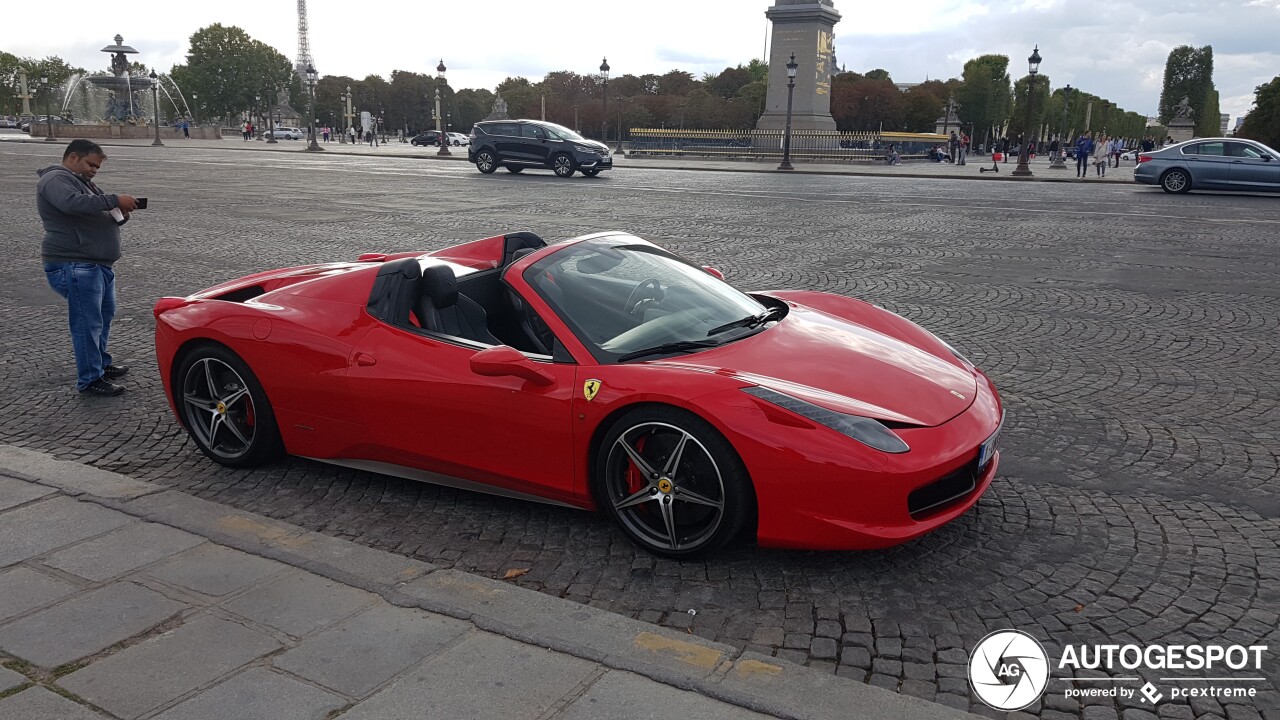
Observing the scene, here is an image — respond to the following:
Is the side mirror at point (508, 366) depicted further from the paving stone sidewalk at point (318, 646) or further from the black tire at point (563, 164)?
the black tire at point (563, 164)

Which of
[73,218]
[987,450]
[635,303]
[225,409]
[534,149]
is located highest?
[534,149]

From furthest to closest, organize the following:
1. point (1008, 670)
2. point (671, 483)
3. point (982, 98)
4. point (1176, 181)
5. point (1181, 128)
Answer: point (982, 98) < point (1181, 128) < point (1176, 181) < point (671, 483) < point (1008, 670)

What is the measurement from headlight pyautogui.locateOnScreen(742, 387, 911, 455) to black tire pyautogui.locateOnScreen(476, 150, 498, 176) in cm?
2800

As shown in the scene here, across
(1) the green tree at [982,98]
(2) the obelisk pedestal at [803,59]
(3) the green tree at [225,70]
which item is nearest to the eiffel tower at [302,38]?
(3) the green tree at [225,70]

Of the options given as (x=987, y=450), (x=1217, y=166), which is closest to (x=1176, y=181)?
(x=1217, y=166)

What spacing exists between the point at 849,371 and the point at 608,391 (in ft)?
3.35

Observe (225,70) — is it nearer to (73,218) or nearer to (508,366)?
(73,218)

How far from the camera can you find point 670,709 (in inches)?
106

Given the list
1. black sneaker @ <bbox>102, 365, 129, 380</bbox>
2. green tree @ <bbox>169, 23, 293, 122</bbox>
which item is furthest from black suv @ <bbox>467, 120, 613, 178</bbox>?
green tree @ <bbox>169, 23, 293, 122</bbox>

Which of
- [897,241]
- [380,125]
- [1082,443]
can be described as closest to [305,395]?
[1082,443]

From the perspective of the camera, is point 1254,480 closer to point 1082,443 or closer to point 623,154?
point 1082,443

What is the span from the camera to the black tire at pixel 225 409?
15.4 ft

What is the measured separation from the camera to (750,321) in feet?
14.7

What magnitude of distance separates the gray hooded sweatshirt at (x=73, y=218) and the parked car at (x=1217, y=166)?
23500 mm
